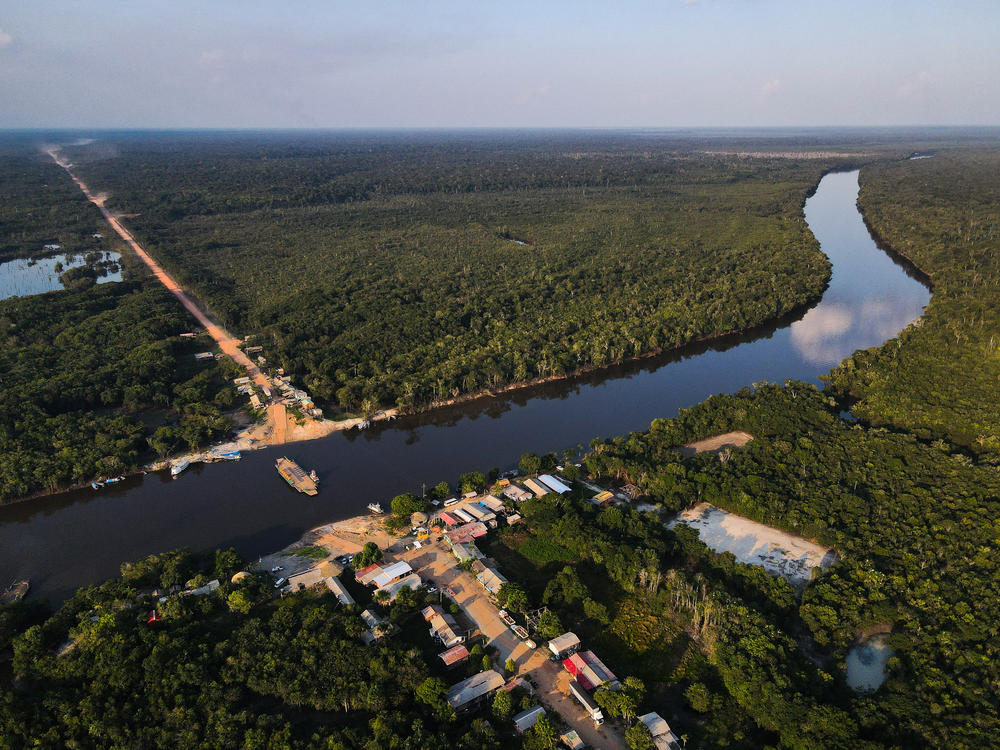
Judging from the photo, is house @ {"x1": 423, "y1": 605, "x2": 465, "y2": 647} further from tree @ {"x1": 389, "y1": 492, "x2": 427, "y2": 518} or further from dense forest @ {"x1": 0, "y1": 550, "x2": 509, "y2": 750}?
tree @ {"x1": 389, "y1": 492, "x2": 427, "y2": 518}

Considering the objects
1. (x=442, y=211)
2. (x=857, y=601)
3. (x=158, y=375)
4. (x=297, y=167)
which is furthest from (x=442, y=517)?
(x=297, y=167)

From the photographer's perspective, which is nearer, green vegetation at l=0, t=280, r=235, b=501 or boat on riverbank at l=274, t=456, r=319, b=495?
boat on riverbank at l=274, t=456, r=319, b=495

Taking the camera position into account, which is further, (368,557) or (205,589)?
(368,557)

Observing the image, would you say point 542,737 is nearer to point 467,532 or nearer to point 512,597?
point 512,597

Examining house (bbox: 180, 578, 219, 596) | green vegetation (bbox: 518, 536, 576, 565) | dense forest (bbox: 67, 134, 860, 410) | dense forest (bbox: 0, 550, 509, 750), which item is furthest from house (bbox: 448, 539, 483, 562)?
dense forest (bbox: 67, 134, 860, 410)

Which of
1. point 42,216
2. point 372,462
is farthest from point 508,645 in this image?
point 42,216

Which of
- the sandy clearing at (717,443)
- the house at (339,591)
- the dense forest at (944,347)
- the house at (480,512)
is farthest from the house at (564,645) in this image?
the dense forest at (944,347)
